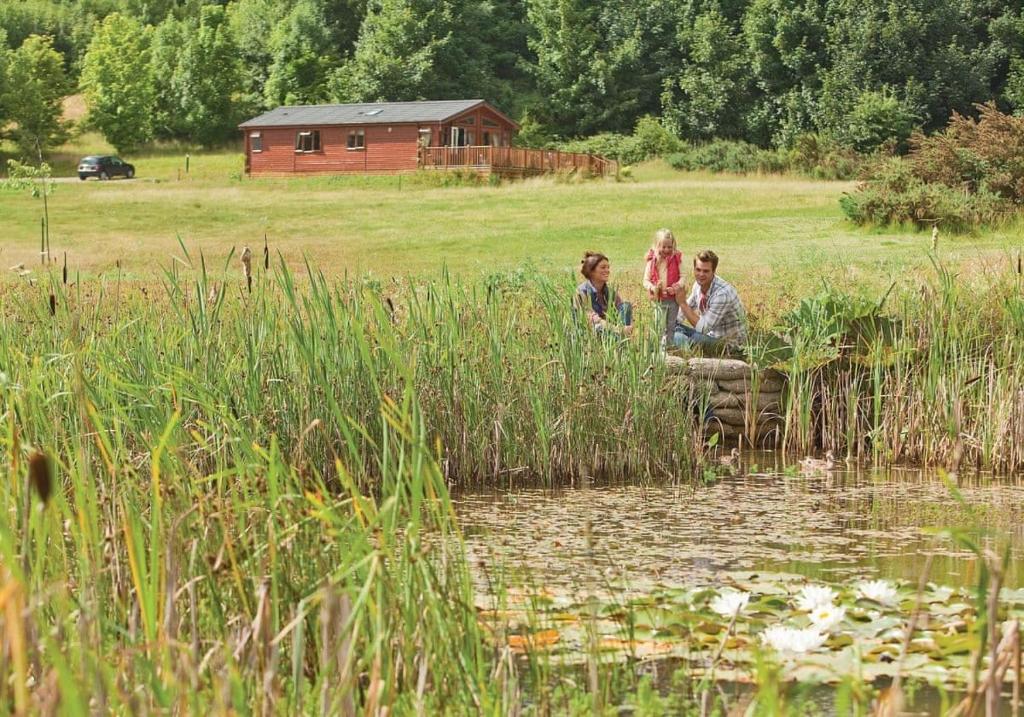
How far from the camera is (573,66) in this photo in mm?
58594

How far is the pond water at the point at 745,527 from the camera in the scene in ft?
16.7

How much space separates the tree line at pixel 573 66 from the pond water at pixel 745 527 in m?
41.1

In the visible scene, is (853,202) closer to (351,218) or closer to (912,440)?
(351,218)

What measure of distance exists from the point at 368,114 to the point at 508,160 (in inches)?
356

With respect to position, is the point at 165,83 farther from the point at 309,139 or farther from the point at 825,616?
the point at 825,616

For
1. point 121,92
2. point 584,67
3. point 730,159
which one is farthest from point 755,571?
point 121,92

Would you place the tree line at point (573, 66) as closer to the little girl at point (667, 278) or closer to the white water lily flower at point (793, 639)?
the little girl at point (667, 278)

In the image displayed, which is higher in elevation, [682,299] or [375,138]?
[375,138]

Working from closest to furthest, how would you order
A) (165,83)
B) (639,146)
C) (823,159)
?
(823,159) → (639,146) → (165,83)

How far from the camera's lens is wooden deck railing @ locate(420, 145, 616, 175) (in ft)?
135

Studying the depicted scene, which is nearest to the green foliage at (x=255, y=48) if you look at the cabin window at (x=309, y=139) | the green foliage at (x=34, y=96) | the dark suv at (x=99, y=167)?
the green foliage at (x=34, y=96)

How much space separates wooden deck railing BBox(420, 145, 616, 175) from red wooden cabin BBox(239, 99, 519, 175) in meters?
0.53

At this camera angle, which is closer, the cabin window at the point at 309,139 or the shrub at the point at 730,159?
the shrub at the point at 730,159

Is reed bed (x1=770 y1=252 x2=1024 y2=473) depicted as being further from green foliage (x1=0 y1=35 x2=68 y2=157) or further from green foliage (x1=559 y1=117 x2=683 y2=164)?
green foliage (x1=0 y1=35 x2=68 y2=157)
